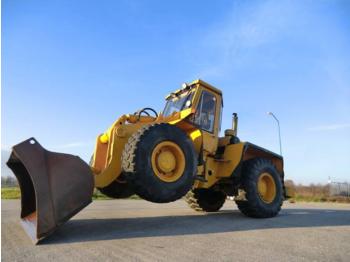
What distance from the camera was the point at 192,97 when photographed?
307 inches

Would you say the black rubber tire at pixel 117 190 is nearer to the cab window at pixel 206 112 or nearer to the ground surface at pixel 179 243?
the ground surface at pixel 179 243

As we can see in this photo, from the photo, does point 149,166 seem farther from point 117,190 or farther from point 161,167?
point 117,190

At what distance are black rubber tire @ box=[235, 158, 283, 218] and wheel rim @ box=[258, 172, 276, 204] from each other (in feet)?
0.35

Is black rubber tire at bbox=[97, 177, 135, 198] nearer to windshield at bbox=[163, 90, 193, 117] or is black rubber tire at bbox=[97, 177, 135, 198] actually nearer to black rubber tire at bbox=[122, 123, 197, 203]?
black rubber tire at bbox=[122, 123, 197, 203]

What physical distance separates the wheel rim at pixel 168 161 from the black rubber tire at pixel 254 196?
222 centimetres

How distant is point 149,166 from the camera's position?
5676 mm

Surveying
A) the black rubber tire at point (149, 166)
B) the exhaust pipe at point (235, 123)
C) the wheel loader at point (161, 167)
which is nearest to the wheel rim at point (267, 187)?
the wheel loader at point (161, 167)

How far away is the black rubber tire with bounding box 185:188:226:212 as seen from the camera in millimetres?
9766

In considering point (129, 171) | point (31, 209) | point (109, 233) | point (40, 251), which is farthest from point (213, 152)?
point (40, 251)

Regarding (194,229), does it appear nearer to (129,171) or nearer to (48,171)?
(129,171)

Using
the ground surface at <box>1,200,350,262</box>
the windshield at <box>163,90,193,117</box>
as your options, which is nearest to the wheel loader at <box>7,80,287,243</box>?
the windshield at <box>163,90,193,117</box>

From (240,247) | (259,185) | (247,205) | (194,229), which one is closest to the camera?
(240,247)

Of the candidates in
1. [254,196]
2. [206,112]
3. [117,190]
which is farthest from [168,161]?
[254,196]

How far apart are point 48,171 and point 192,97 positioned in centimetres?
386
